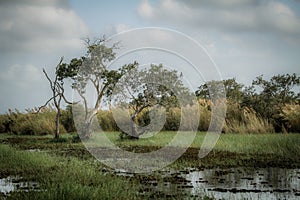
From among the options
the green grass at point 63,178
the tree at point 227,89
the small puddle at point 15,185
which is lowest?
the small puddle at point 15,185

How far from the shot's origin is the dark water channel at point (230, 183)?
A: 7551 mm

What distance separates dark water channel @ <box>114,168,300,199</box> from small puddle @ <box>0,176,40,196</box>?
207 centimetres

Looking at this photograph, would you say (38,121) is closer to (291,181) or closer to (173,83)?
(173,83)

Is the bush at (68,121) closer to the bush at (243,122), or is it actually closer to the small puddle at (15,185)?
the bush at (243,122)

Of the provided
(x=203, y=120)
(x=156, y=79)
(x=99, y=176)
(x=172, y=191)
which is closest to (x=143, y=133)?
(x=156, y=79)

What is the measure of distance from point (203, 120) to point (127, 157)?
933 cm

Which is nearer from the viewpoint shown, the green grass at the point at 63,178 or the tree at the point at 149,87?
the green grass at the point at 63,178

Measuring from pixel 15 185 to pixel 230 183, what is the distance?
4.09 m

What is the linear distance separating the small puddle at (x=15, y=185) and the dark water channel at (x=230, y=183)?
2073mm

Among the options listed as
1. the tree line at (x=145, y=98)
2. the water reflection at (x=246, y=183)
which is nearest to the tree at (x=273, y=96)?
the tree line at (x=145, y=98)

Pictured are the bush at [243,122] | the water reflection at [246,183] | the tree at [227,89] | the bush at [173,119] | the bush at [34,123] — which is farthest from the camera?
the tree at [227,89]

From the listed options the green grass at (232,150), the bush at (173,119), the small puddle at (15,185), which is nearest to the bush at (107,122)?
the bush at (173,119)

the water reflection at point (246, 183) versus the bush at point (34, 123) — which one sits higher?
the bush at point (34, 123)

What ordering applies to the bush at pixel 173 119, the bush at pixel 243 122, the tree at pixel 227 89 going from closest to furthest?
the bush at pixel 243 122 < the bush at pixel 173 119 < the tree at pixel 227 89
